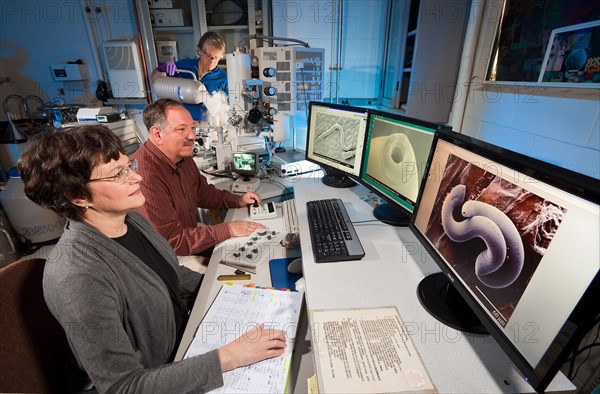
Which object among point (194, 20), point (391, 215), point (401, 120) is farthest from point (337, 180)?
point (194, 20)

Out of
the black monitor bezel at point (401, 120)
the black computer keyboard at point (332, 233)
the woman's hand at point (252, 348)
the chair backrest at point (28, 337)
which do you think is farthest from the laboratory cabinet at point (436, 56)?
the chair backrest at point (28, 337)

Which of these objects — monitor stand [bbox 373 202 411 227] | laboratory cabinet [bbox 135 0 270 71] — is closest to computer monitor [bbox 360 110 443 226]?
monitor stand [bbox 373 202 411 227]

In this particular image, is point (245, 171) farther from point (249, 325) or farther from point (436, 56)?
point (436, 56)

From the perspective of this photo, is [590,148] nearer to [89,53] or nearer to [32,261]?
[32,261]

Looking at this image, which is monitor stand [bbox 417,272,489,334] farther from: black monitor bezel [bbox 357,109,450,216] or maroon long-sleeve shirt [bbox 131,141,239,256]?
maroon long-sleeve shirt [bbox 131,141,239,256]

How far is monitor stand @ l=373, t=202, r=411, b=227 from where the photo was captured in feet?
3.89

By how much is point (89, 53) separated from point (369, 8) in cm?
329

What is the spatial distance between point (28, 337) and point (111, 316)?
0.31m

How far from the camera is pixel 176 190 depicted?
4.98 feet

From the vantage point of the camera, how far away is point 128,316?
0.83 m

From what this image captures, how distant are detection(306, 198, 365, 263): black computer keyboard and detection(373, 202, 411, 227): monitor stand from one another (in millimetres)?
151

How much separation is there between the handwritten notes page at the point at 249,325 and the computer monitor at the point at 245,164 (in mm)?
1034

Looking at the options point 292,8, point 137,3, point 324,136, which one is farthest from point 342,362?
point 137,3

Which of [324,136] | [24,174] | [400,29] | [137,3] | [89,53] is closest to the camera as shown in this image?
[24,174]
